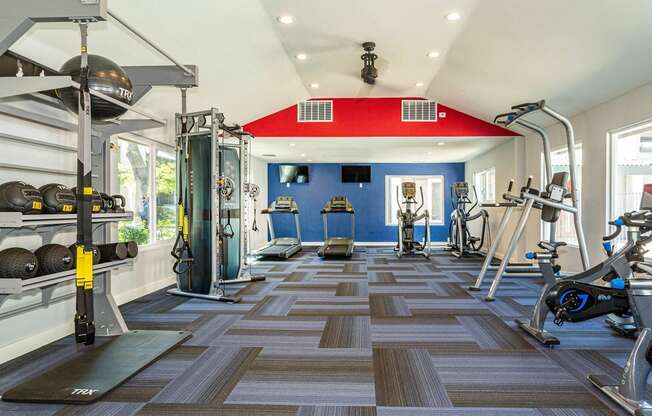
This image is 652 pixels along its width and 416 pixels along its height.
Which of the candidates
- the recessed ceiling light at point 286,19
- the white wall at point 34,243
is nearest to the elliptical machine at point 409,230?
the recessed ceiling light at point 286,19

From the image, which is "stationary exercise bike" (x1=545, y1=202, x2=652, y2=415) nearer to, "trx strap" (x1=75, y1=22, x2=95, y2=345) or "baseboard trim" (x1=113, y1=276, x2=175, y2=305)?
"trx strap" (x1=75, y1=22, x2=95, y2=345)

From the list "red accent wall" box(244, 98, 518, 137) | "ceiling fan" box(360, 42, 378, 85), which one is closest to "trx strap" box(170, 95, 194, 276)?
"ceiling fan" box(360, 42, 378, 85)

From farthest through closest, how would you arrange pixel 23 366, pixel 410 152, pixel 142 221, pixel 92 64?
pixel 410 152, pixel 142 221, pixel 23 366, pixel 92 64

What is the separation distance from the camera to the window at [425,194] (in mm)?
11055

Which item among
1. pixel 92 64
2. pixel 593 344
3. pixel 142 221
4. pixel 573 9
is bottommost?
pixel 593 344

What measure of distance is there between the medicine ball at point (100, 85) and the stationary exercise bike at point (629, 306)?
10.3ft

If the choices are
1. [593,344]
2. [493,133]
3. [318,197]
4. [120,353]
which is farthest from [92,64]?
[318,197]

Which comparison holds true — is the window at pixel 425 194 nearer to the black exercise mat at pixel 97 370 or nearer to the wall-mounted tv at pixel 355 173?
the wall-mounted tv at pixel 355 173

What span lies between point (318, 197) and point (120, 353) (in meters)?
8.46

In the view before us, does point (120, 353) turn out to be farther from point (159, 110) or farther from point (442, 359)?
point (159, 110)

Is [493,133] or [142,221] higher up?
[493,133]

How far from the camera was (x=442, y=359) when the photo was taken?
9.01 feet

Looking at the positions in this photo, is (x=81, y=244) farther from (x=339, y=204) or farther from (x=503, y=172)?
(x=503, y=172)

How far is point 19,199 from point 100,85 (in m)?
0.83
